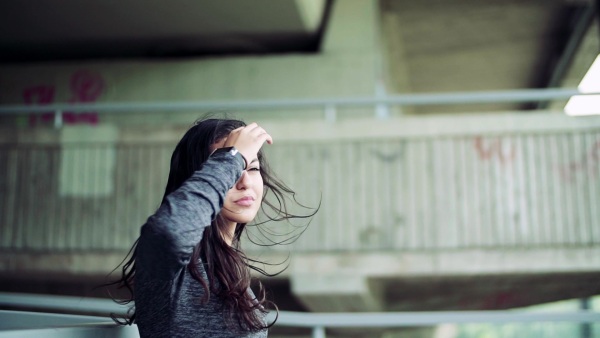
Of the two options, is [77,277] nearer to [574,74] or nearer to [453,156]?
[453,156]

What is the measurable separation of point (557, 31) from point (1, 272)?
9035mm

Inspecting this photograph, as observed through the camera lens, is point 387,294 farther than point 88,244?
Yes

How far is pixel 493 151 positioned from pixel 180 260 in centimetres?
563

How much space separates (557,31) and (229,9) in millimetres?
6340

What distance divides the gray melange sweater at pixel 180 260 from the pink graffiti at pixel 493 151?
5.37m

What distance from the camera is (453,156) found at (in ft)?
22.1

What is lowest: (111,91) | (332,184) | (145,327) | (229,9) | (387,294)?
(387,294)

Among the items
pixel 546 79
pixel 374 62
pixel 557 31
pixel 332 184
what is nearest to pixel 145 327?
pixel 332 184

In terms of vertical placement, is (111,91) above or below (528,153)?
above

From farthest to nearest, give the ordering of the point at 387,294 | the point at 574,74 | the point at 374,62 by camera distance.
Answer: the point at 574,74 → the point at 374,62 → the point at 387,294

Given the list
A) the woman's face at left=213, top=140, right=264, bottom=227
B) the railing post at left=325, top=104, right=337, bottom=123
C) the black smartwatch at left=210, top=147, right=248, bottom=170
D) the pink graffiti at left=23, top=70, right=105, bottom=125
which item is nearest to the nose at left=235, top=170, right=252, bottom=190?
the woman's face at left=213, top=140, right=264, bottom=227

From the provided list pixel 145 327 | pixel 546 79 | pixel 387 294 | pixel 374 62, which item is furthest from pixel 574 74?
pixel 145 327

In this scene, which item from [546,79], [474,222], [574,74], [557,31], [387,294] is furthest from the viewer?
[546,79]

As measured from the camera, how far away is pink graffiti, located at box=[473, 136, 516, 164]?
6.68 metres
